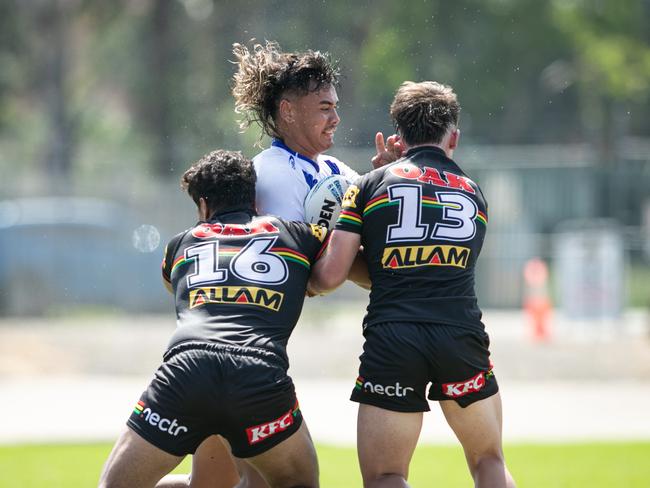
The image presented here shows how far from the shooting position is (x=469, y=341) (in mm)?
4988

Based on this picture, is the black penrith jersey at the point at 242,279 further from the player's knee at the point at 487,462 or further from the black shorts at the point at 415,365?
the player's knee at the point at 487,462

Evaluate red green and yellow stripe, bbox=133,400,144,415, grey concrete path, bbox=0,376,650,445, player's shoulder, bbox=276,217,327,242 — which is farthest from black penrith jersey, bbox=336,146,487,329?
grey concrete path, bbox=0,376,650,445

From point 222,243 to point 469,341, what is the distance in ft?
3.84

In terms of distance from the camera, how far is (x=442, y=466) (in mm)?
9633

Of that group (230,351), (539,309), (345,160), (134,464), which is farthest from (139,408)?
(345,160)

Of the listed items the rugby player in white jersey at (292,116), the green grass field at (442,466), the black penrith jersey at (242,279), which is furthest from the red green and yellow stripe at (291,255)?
the green grass field at (442,466)

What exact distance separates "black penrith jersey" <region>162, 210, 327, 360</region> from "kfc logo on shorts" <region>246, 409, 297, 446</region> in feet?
0.95

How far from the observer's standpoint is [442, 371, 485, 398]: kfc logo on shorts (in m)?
4.98

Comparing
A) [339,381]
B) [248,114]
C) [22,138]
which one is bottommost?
[339,381]

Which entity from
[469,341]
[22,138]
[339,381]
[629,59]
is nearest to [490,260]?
[339,381]

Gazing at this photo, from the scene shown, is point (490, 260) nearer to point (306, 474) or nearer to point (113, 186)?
point (113, 186)

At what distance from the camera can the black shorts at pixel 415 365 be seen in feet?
16.1

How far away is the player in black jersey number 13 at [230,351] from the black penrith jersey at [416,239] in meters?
0.30

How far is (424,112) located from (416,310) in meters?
0.94
